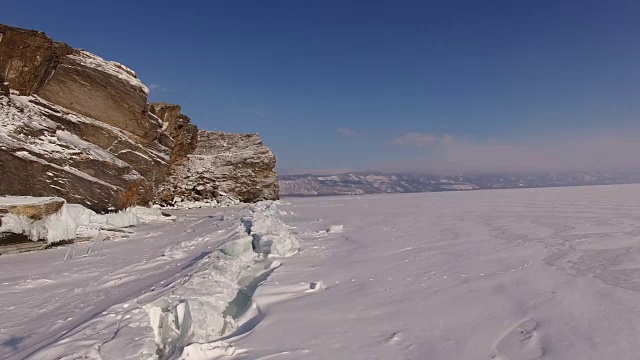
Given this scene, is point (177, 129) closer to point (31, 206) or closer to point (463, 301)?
point (31, 206)

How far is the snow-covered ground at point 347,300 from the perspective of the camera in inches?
119

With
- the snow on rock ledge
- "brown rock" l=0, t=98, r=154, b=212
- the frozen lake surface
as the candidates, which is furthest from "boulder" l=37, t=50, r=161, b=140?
the frozen lake surface

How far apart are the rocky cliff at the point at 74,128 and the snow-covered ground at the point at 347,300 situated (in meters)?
3.79

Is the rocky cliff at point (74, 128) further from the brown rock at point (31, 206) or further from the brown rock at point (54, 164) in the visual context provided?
the brown rock at point (31, 206)

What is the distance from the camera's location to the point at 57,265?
7.08 metres

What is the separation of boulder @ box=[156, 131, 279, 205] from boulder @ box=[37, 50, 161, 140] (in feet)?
27.5

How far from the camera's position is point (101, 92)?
13.9 metres

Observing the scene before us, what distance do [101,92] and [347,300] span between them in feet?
45.6

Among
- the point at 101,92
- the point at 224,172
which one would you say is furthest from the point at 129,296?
the point at 224,172

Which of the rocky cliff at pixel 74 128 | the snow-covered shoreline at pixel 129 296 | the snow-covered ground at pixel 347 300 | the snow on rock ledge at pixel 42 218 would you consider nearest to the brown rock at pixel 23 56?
the rocky cliff at pixel 74 128

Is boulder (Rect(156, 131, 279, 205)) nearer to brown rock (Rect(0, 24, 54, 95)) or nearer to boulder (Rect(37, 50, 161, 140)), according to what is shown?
boulder (Rect(37, 50, 161, 140))

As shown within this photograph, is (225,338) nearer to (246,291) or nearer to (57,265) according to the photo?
(246,291)

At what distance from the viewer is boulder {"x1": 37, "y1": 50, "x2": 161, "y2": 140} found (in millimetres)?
12828

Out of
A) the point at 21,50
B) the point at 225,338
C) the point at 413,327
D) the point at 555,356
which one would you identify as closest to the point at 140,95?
the point at 21,50
